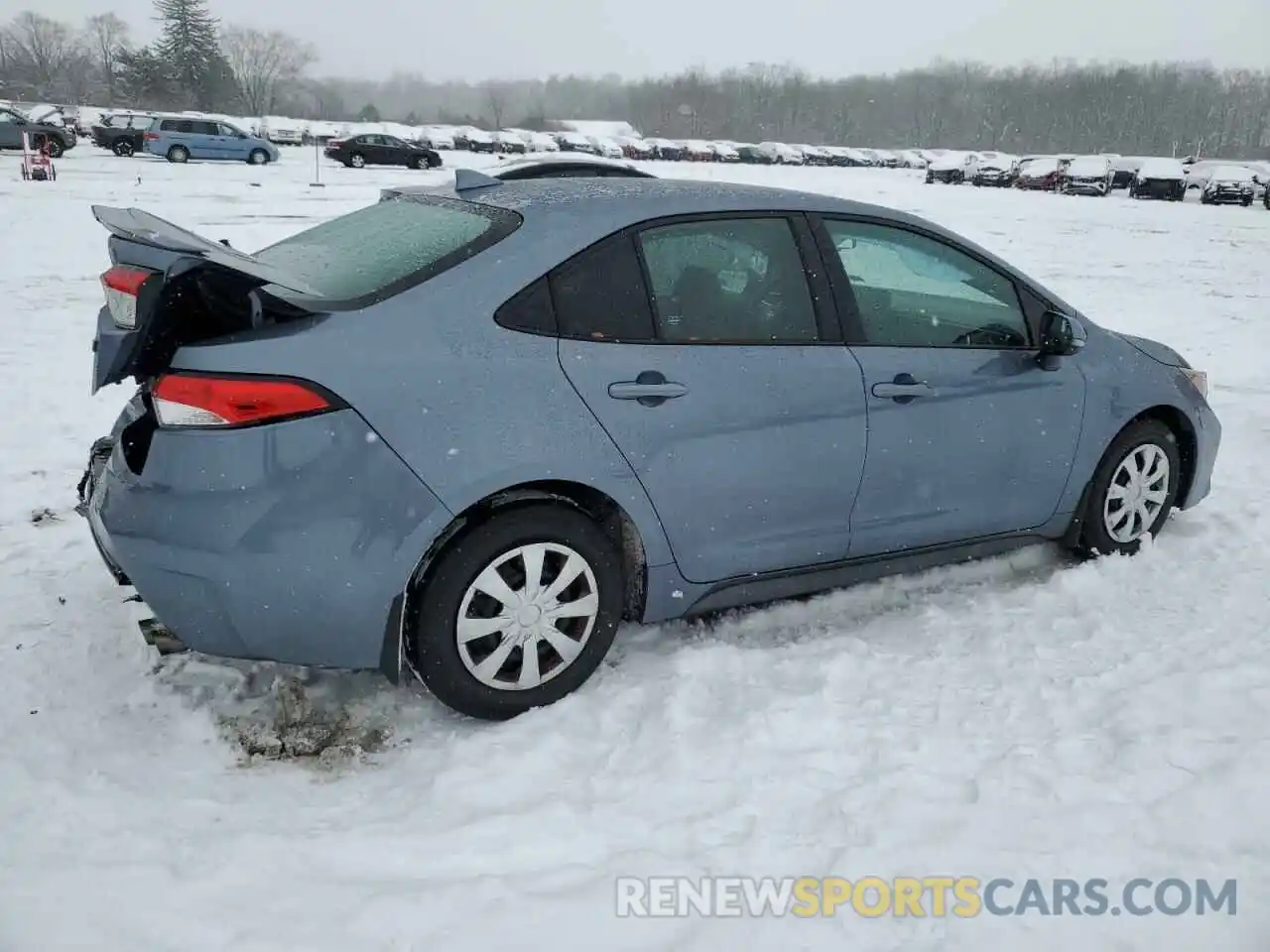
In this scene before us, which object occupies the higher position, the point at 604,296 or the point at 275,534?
the point at 604,296

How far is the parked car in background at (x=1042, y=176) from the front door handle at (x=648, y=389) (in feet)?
143

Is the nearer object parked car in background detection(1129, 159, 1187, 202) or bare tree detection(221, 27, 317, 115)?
parked car in background detection(1129, 159, 1187, 202)

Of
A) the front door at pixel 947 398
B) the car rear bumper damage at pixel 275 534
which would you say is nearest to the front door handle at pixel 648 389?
the car rear bumper damage at pixel 275 534

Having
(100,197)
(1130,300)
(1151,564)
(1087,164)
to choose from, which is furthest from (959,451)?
(1087,164)

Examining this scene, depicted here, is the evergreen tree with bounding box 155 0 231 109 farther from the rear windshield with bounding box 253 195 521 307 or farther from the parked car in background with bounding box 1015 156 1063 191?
the rear windshield with bounding box 253 195 521 307

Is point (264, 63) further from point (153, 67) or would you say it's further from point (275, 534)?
point (275, 534)

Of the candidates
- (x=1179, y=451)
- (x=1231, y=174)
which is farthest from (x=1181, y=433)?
(x=1231, y=174)

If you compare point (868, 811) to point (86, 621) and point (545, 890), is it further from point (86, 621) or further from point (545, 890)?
point (86, 621)

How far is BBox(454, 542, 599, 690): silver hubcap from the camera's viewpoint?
2.91 m

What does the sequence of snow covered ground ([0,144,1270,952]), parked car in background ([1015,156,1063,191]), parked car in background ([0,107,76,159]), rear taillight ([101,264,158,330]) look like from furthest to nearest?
parked car in background ([1015,156,1063,191]), parked car in background ([0,107,76,159]), rear taillight ([101,264,158,330]), snow covered ground ([0,144,1270,952])

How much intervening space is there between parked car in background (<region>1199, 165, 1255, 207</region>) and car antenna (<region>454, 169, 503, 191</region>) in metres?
39.7

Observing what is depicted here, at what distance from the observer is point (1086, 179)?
3953 cm

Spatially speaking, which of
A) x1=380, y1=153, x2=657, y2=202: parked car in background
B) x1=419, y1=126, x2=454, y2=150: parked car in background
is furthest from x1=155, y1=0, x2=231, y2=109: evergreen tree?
x1=380, y1=153, x2=657, y2=202: parked car in background

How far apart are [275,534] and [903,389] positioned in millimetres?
2201
